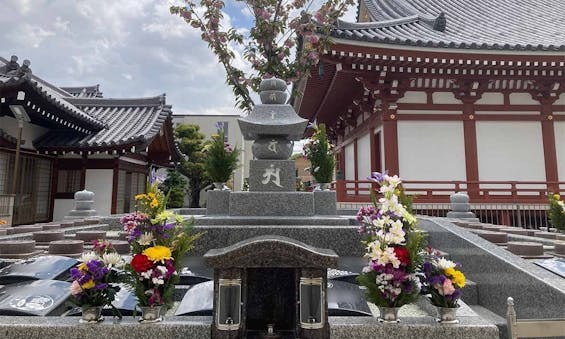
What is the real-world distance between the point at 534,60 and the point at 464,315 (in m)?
9.80

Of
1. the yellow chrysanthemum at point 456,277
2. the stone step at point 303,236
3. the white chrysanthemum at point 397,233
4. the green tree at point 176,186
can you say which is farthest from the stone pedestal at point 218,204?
the green tree at point 176,186

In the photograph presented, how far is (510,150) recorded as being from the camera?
10961 mm

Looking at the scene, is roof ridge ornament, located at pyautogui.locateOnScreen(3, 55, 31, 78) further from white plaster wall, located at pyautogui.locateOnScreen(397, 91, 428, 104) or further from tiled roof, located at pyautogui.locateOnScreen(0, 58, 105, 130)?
white plaster wall, located at pyautogui.locateOnScreen(397, 91, 428, 104)

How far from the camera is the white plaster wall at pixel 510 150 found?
35.8 feet

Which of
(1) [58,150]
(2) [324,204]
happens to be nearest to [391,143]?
(2) [324,204]

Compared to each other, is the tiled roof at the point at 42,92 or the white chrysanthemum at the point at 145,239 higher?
the tiled roof at the point at 42,92

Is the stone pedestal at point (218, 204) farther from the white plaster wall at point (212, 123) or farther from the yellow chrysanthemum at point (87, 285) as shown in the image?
the white plaster wall at point (212, 123)

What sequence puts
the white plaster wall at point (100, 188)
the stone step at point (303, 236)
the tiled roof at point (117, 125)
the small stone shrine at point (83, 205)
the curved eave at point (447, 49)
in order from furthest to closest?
1. the white plaster wall at point (100, 188)
2. the tiled roof at point (117, 125)
3. the curved eave at point (447, 49)
4. the small stone shrine at point (83, 205)
5. the stone step at point (303, 236)

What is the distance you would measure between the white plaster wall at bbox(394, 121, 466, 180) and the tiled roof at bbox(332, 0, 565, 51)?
2.75 m

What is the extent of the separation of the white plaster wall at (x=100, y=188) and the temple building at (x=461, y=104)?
28.9 feet

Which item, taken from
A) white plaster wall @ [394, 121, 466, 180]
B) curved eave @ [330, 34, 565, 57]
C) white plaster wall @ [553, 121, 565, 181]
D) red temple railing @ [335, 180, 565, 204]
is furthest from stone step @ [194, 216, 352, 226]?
white plaster wall @ [553, 121, 565, 181]

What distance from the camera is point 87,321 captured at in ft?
8.23

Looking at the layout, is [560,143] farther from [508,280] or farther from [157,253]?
[157,253]

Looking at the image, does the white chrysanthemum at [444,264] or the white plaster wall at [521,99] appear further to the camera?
the white plaster wall at [521,99]
